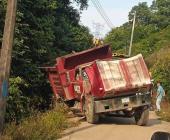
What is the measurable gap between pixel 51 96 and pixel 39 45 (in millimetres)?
2542

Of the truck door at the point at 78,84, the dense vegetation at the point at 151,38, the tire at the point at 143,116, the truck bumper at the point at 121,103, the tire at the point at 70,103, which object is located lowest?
the tire at the point at 143,116

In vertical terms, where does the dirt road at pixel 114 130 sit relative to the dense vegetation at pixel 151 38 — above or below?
below

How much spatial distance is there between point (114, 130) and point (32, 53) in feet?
21.2

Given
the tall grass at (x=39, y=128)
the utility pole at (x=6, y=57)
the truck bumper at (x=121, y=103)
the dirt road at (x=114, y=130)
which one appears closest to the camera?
the utility pole at (x=6, y=57)

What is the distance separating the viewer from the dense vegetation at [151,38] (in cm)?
3294

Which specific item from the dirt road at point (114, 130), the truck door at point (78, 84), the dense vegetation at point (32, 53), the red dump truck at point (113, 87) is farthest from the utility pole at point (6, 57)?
the truck door at point (78, 84)

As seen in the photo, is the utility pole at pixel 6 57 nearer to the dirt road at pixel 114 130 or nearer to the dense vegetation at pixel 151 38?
the dirt road at pixel 114 130

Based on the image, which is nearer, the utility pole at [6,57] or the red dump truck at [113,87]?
the utility pole at [6,57]

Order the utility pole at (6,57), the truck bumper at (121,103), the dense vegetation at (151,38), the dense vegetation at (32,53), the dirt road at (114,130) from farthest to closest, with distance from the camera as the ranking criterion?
the dense vegetation at (151,38), the dense vegetation at (32,53), the truck bumper at (121,103), the dirt road at (114,130), the utility pole at (6,57)

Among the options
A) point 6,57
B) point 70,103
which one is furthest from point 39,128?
point 70,103

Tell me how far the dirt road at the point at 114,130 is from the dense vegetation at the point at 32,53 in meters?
2.04

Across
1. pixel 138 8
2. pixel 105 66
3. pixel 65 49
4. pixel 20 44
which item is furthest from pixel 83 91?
pixel 138 8

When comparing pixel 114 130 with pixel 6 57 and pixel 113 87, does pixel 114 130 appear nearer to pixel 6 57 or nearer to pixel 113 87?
pixel 113 87

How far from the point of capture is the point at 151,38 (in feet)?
233
